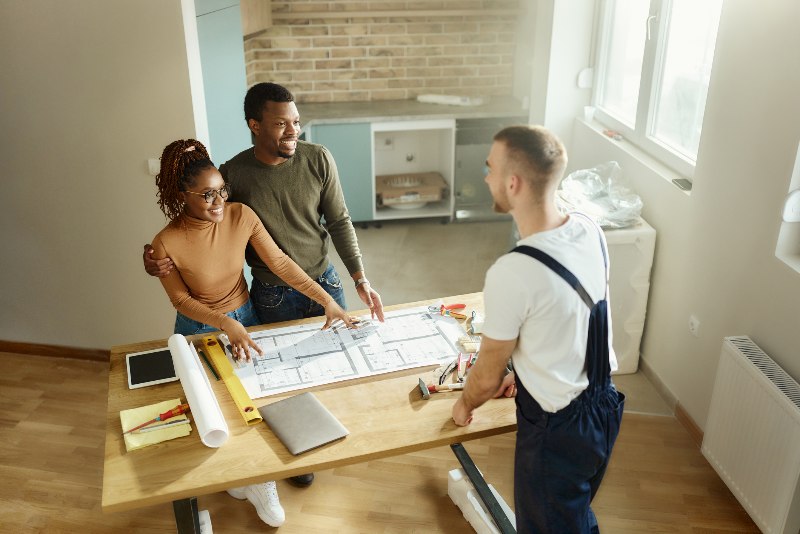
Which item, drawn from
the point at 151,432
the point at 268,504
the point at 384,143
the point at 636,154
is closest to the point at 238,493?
the point at 268,504

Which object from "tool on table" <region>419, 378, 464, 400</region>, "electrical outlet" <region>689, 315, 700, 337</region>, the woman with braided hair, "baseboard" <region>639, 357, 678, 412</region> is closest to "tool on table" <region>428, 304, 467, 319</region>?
the woman with braided hair

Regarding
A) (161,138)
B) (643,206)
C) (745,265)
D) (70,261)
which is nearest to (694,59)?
(643,206)

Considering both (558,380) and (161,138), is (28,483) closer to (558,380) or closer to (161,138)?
(161,138)

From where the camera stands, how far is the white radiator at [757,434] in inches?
89.4

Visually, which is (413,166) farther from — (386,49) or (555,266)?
(555,266)

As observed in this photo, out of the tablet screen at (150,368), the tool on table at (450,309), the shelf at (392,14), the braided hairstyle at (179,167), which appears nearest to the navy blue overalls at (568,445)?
the tool on table at (450,309)

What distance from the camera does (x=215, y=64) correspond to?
11.0 ft

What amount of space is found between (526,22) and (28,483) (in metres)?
4.22

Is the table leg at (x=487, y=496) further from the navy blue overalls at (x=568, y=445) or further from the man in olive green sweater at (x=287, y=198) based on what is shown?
the man in olive green sweater at (x=287, y=198)

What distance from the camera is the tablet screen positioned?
205 cm

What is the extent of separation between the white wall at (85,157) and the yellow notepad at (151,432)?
1.53 meters

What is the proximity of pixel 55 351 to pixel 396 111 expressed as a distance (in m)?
2.66

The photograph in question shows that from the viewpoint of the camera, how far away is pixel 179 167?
217 centimetres

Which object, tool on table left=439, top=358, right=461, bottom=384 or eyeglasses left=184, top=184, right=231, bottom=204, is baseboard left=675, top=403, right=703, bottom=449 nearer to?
tool on table left=439, top=358, right=461, bottom=384
